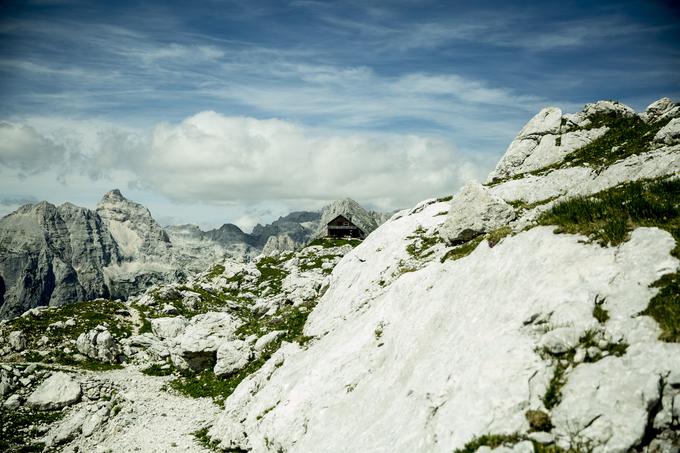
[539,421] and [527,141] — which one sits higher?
[527,141]

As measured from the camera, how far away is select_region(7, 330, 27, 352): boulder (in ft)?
150

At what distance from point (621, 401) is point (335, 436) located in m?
11.0

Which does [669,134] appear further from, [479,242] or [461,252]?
[461,252]

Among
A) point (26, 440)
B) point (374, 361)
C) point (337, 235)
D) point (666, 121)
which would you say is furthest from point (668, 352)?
point (337, 235)

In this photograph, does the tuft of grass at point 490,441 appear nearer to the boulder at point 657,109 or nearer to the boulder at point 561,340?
the boulder at point 561,340

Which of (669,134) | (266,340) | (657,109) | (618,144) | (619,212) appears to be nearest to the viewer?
(619,212)

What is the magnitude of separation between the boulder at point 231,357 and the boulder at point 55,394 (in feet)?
36.8

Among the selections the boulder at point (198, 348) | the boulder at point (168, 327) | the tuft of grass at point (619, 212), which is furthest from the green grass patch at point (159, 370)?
the tuft of grass at point (619, 212)

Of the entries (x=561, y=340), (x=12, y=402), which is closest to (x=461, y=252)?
(x=561, y=340)

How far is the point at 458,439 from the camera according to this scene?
451 inches

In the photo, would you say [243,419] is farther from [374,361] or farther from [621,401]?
[621,401]

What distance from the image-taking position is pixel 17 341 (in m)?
46.0

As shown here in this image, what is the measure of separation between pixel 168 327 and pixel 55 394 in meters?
20.8

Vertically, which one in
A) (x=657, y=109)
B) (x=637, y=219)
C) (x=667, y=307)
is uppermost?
(x=657, y=109)
